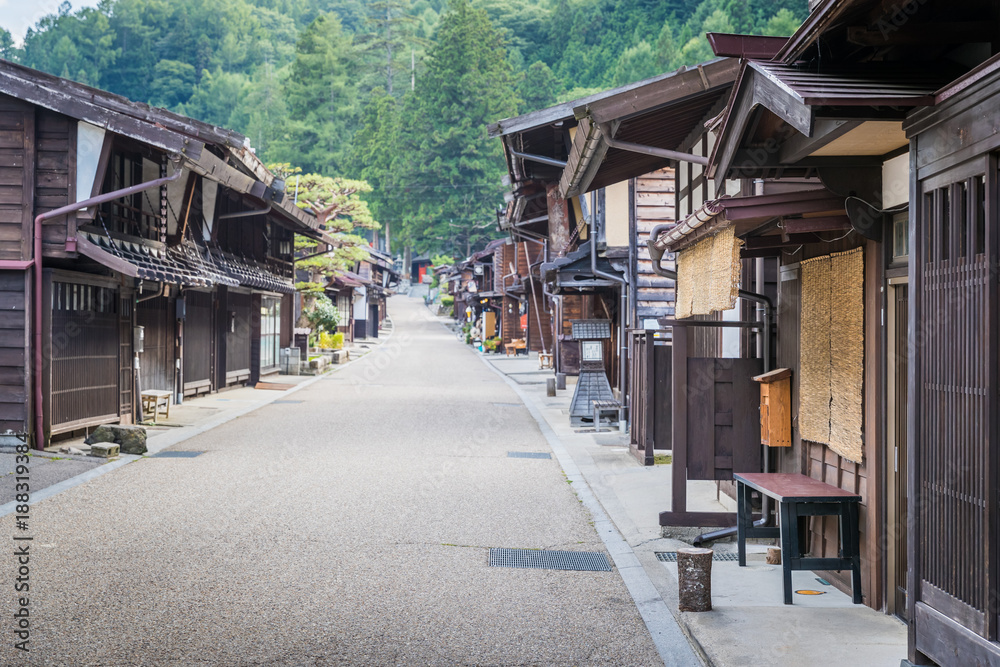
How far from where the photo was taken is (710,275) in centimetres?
735

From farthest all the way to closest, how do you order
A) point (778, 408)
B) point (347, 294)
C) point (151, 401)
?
point (347, 294), point (151, 401), point (778, 408)

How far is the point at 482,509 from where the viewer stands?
9.51m

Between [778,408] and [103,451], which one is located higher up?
[778,408]

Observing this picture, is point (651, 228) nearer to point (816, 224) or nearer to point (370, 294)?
point (816, 224)

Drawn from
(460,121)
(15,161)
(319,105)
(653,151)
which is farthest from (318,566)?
(319,105)

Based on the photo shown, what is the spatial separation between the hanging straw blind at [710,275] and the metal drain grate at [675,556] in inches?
85.3

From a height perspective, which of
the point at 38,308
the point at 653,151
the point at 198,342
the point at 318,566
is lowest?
the point at 318,566

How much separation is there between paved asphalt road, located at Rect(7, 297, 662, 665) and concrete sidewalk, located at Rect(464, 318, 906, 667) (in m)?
0.43

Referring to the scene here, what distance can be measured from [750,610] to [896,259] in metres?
2.57

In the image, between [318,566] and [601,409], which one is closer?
[318,566]

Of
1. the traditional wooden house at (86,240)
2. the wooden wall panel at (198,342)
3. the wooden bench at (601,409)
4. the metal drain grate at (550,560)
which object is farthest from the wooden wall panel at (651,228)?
the wooden wall panel at (198,342)

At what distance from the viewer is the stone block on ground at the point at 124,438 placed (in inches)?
503

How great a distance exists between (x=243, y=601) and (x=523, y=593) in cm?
198

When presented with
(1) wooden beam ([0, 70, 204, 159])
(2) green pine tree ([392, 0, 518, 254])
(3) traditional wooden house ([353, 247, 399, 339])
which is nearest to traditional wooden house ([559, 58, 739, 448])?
(1) wooden beam ([0, 70, 204, 159])
